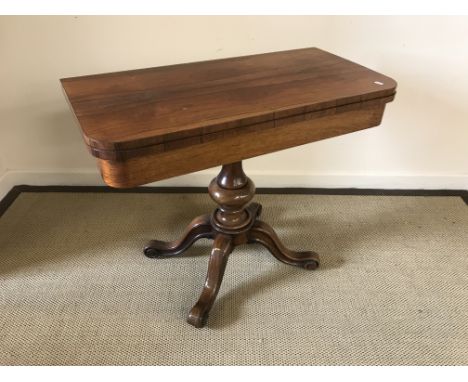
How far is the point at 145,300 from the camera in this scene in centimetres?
113

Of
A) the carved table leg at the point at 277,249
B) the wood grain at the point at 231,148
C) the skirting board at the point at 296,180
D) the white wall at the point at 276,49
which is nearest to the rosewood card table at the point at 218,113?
the wood grain at the point at 231,148

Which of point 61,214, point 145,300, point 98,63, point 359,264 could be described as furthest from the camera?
point 61,214

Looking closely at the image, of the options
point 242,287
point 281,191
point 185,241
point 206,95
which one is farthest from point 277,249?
point 206,95

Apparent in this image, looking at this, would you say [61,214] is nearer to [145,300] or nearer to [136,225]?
[136,225]

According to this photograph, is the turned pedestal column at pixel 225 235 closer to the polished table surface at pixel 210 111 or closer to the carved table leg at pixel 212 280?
the carved table leg at pixel 212 280

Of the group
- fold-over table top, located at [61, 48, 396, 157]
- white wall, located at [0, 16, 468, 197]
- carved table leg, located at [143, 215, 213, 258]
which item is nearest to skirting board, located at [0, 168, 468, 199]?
white wall, located at [0, 16, 468, 197]

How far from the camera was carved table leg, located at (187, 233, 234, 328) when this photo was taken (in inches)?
40.8

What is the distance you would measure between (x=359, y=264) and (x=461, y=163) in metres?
0.74

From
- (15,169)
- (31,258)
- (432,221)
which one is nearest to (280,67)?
(432,221)

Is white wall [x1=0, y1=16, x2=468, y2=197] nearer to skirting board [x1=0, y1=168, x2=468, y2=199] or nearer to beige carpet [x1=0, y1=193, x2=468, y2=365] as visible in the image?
skirting board [x1=0, y1=168, x2=468, y2=199]

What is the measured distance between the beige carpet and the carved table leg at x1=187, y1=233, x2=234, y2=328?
39mm

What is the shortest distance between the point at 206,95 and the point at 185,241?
1.84ft

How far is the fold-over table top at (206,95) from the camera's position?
2.35 ft

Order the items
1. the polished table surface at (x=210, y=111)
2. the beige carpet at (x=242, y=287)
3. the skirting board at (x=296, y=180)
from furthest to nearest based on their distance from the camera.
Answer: the skirting board at (x=296, y=180), the beige carpet at (x=242, y=287), the polished table surface at (x=210, y=111)
